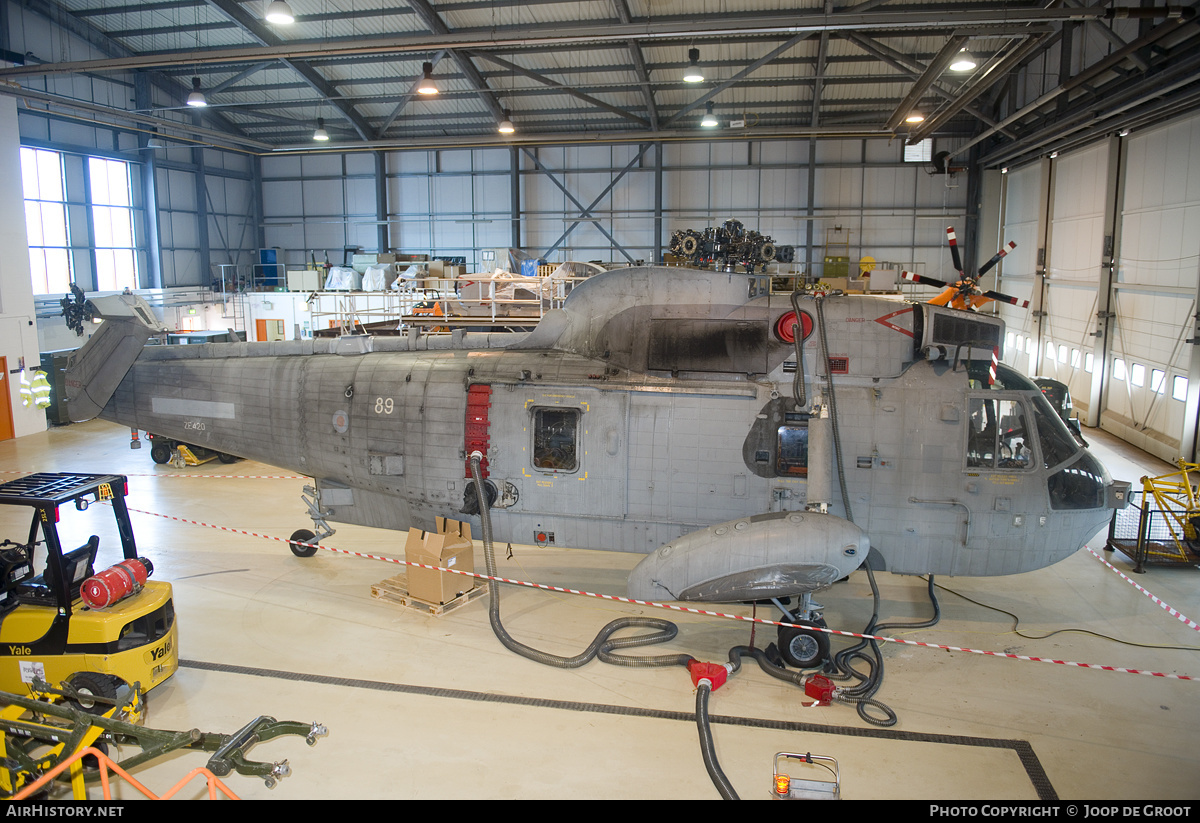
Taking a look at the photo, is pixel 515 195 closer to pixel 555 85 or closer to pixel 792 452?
pixel 555 85

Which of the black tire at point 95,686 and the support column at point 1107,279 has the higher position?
the support column at point 1107,279

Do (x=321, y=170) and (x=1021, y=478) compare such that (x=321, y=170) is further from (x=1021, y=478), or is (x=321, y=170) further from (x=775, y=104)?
(x=1021, y=478)

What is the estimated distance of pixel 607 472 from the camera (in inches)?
348

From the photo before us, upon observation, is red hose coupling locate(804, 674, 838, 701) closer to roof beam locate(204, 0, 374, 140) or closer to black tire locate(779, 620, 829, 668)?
black tire locate(779, 620, 829, 668)

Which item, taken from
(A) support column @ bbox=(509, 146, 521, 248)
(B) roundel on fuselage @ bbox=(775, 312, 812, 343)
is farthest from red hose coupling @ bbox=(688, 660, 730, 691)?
(A) support column @ bbox=(509, 146, 521, 248)

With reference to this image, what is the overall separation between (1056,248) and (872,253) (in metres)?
8.90

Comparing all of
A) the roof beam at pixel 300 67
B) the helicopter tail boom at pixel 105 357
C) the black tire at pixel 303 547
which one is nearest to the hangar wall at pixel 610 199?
the roof beam at pixel 300 67

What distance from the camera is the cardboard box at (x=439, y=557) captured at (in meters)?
9.55

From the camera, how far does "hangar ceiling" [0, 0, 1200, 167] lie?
17188 millimetres

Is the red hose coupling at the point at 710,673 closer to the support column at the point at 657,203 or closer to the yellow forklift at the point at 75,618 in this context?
the yellow forklift at the point at 75,618

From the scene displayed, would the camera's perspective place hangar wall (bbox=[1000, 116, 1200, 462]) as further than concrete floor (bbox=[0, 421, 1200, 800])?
Yes

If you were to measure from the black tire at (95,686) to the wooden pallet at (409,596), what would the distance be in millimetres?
3552

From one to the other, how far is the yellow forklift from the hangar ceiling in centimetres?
1364

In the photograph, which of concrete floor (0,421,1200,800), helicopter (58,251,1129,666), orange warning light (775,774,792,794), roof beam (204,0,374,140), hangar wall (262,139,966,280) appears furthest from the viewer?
hangar wall (262,139,966,280)
